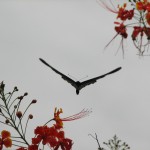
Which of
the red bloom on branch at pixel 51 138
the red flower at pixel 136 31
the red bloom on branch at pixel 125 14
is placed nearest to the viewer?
the red flower at pixel 136 31

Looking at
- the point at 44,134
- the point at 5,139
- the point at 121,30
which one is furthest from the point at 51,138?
the point at 121,30

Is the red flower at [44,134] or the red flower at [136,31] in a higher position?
the red flower at [136,31]

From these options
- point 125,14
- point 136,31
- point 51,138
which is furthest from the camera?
point 51,138

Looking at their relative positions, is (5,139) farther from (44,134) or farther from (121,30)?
(121,30)

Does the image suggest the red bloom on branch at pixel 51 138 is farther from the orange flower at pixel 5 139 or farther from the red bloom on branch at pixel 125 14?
the red bloom on branch at pixel 125 14

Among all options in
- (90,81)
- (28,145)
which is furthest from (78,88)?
(28,145)

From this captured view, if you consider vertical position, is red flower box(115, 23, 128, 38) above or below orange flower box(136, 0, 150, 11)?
below

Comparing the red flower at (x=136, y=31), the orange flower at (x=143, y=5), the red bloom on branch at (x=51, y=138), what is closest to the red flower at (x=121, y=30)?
the red flower at (x=136, y=31)

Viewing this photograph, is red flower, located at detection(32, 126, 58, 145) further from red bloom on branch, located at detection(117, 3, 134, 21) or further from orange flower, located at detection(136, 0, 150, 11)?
orange flower, located at detection(136, 0, 150, 11)

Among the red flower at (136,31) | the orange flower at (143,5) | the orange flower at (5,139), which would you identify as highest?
the orange flower at (143,5)

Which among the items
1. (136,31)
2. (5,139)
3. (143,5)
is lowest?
(5,139)

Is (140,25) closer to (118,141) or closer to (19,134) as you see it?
(19,134)

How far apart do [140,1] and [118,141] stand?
8111 millimetres

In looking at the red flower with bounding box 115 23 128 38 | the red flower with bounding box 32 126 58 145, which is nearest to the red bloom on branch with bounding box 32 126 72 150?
the red flower with bounding box 32 126 58 145
